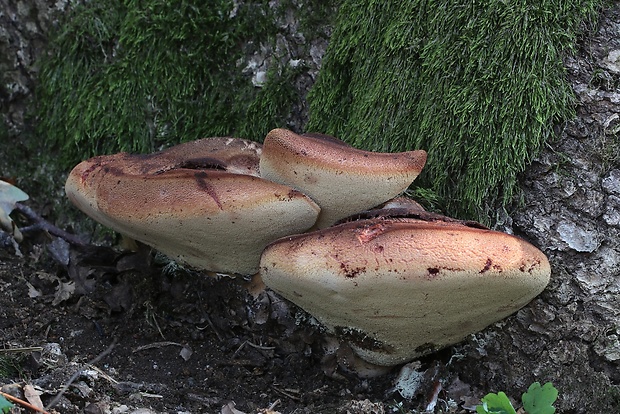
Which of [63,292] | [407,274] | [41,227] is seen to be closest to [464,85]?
[407,274]

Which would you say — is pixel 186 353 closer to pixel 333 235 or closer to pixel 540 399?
pixel 333 235

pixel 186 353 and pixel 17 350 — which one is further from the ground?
pixel 17 350

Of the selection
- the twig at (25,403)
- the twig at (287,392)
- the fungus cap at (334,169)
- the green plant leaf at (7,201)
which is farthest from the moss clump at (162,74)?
the twig at (25,403)

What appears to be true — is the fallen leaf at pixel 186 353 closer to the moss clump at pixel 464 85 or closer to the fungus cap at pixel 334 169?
the fungus cap at pixel 334 169

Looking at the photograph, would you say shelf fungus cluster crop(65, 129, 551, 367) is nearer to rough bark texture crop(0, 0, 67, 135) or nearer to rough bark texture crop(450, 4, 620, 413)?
rough bark texture crop(450, 4, 620, 413)

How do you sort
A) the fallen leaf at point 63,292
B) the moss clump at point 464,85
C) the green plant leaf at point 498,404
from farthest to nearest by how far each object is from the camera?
1. the fallen leaf at point 63,292
2. the moss clump at point 464,85
3. the green plant leaf at point 498,404

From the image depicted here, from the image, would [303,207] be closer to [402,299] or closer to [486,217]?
[402,299]

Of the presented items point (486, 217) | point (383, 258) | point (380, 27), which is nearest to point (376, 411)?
point (383, 258)
